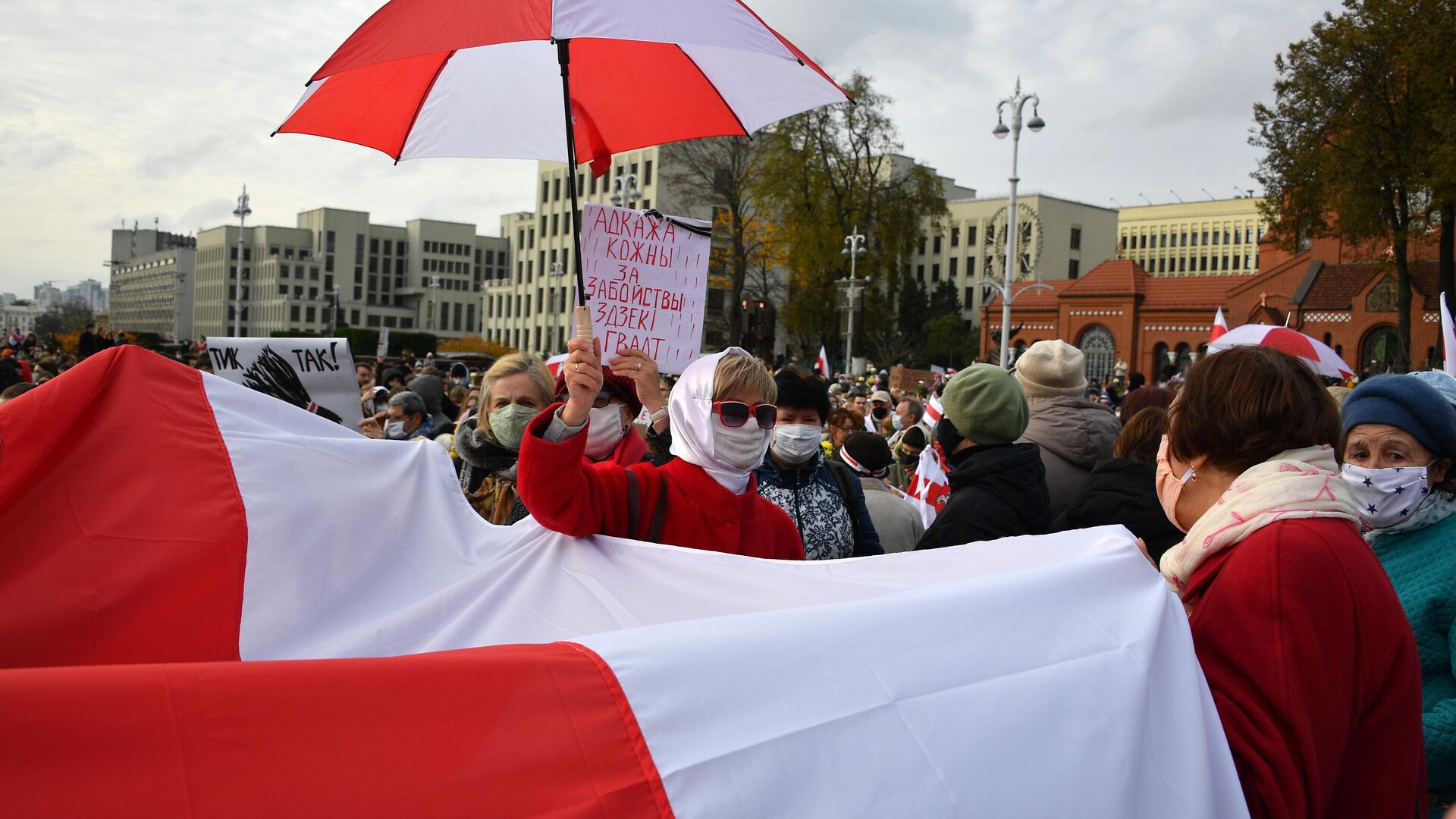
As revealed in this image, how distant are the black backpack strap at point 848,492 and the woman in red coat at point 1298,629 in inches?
89.6

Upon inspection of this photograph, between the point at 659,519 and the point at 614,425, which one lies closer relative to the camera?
the point at 659,519

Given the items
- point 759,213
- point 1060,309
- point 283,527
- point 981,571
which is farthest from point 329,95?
point 1060,309

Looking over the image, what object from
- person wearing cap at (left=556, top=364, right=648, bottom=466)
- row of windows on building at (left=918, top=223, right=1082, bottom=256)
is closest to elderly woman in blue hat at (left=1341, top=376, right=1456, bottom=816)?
person wearing cap at (left=556, top=364, right=648, bottom=466)

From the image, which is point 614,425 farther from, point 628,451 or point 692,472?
point 692,472

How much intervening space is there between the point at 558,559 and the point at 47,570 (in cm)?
128

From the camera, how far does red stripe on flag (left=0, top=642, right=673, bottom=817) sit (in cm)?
135

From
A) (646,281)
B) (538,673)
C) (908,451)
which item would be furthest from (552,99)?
(908,451)

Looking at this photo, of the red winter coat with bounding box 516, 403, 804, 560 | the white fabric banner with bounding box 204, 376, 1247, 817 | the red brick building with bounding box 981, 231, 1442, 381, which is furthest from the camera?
the red brick building with bounding box 981, 231, 1442, 381

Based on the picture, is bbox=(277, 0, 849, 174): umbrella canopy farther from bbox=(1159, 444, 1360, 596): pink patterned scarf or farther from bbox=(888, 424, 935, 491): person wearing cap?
bbox=(888, 424, 935, 491): person wearing cap

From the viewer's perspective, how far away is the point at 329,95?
419cm

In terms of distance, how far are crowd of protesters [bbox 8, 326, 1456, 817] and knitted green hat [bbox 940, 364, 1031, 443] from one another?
→ 0.01 metres

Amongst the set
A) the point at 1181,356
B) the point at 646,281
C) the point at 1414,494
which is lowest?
the point at 1414,494

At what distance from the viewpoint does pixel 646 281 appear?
13.3 feet

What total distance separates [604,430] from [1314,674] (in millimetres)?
2955
